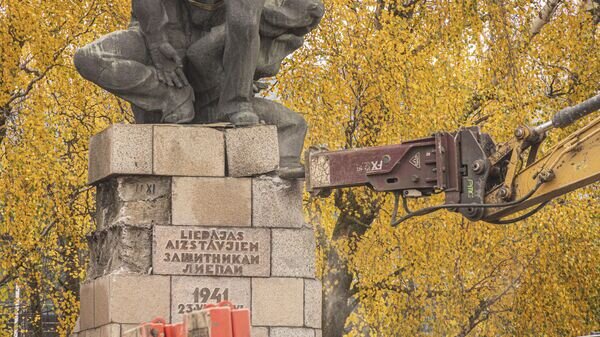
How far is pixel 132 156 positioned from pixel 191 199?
569mm

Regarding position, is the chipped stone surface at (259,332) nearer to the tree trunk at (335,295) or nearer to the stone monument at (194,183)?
the stone monument at (194,183)

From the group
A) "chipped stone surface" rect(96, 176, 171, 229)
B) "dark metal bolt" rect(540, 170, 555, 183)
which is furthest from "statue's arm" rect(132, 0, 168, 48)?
"dark metal bolt" rect(540, 170, 555, 183)

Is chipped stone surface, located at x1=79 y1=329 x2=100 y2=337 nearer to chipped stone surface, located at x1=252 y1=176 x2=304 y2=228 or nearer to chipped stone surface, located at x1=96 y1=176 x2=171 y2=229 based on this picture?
chipped stone surface, located at x1=96 y1=176 x2=171 y2=229

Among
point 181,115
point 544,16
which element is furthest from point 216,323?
point 544,16

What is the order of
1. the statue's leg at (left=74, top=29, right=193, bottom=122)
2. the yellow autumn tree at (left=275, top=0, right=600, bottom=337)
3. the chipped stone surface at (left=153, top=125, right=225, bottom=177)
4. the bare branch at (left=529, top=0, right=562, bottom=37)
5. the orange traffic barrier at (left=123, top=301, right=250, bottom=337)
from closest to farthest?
the orange traffic barrier at (left=123, top=301, right=250, bottom=337)
the chipped stone surface at (left=153, top=125, right=225, bottom=177)
the statue's leg at (left=74, top=29, right=193, bottom=122)
the yellow autumn tree at (left=275, top=0, right=600, bottom=337)
the bare branch at (left=529, top=0, right=562, bottom=37)

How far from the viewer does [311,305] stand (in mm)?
13258

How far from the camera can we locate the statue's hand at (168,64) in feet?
44.4

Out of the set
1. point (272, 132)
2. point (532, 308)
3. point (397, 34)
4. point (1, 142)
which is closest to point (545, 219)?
point (532, 308)

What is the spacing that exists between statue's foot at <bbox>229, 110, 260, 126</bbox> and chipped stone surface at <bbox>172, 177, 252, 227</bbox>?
518mm

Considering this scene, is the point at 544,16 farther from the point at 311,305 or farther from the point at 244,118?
the point at 311,305

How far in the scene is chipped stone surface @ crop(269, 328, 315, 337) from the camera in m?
13.0

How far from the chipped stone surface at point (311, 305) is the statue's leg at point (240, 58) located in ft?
4.61

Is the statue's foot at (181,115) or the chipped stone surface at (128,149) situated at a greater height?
the statue's foot at (181,115)

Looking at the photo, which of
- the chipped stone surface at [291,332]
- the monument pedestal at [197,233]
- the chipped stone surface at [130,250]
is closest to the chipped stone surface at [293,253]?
the monument pedestal at [197,233]
